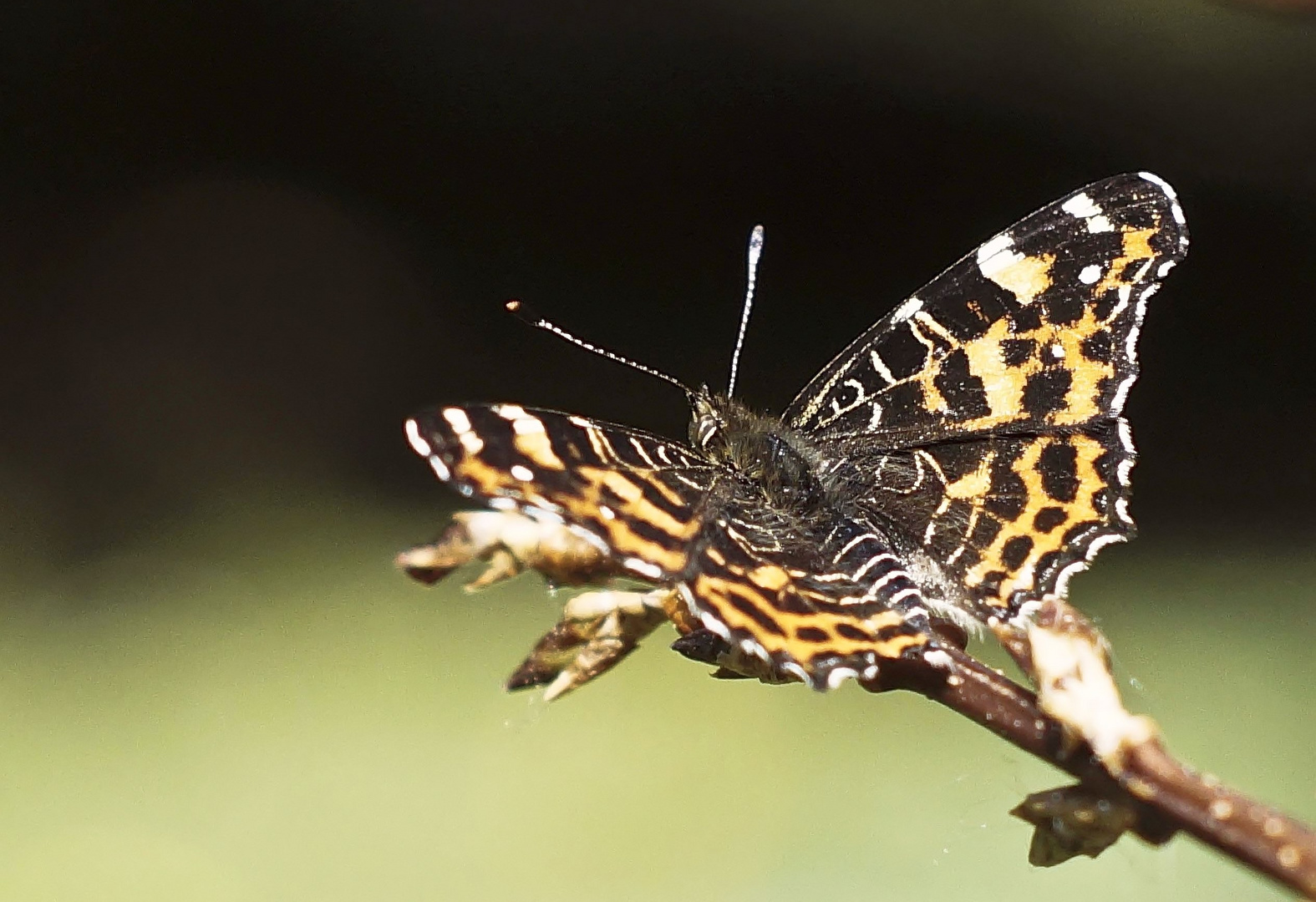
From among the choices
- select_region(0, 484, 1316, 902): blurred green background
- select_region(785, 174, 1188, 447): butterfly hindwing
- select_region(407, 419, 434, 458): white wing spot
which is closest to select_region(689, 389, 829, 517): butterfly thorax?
select_region(785, 174, 1188, 447): butterfly hindwing

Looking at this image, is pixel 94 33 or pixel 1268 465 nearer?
pixel 94 33

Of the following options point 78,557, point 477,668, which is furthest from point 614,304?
point 78,557

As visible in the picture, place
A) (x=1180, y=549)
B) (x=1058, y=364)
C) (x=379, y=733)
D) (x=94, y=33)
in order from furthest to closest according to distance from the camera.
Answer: (x=1180, y=549) < (x=94, y=33) < (x=379, y=733) < (x=1058, y=364)

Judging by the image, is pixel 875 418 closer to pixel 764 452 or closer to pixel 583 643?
pixel 764 452

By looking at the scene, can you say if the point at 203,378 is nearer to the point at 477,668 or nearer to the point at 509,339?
the point at 509,339

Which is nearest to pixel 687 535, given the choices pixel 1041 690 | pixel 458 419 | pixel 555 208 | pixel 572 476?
pixel 572 476

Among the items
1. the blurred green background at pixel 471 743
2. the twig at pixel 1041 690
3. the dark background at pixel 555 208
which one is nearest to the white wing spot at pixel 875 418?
the twig at pixel 1041 690

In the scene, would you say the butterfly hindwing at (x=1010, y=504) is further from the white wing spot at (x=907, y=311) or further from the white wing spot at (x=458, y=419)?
the white wing spot at (x=458, y=419)
